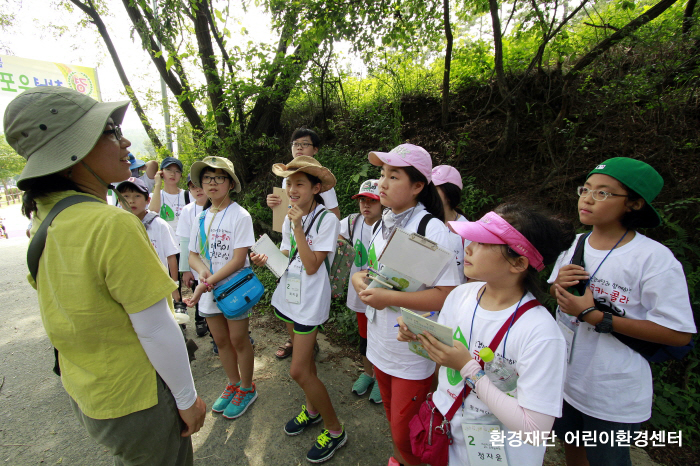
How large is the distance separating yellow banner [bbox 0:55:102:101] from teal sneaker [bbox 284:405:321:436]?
13.0 m

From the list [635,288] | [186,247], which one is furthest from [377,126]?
[635,288]

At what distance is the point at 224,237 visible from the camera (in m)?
2.76

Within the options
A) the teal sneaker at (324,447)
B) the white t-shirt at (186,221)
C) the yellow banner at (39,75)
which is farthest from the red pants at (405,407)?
the yellow banner at (39,75)

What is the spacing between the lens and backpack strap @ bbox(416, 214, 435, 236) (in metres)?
1.86

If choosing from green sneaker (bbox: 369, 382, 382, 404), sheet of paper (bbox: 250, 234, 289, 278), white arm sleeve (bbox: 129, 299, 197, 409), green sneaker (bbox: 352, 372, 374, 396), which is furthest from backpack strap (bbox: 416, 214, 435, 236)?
green sneaker (bbox: 352, 372, 374, 396)

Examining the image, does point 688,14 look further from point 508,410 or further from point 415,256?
point 508,410

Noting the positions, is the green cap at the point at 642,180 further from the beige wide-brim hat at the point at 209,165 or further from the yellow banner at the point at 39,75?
the yellow banner at the point at 39,75

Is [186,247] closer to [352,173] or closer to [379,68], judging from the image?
[352,173]

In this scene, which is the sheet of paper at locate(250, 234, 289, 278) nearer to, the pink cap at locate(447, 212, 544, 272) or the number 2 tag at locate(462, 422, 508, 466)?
the pink cap at locate(447, 212, 544, 272)

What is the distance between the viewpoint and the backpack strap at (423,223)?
186 cm

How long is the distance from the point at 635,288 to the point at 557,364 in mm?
865

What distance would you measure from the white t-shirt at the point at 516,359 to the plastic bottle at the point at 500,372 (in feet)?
0.10

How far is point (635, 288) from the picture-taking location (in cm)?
164

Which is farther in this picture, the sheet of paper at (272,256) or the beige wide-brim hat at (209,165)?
the beige wide-brim hat at (209,165)
